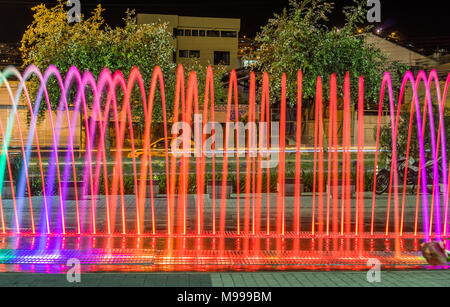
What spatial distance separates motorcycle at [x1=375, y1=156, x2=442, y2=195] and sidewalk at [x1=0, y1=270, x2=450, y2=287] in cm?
1089

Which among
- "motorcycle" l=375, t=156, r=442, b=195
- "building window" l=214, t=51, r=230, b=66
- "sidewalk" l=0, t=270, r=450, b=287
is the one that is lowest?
"sidewalk" l=0, t=270, r=450, b=287

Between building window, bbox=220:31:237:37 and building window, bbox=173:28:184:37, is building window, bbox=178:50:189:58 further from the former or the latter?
building window, bbox=220:31:237:37

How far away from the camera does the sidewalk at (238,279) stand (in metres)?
7.08

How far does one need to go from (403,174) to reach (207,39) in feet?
155

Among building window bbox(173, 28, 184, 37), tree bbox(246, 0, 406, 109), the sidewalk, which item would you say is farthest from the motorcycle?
building window bbox(173, 28, 184, 37)

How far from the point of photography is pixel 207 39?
63500mm

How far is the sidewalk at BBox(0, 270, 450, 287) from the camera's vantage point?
708cm

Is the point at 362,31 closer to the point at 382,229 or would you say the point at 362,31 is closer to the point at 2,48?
the point at 382,229

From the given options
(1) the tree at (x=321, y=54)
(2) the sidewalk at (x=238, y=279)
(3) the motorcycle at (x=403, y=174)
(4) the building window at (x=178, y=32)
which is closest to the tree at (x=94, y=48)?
(1) the tree at (x=321, y=54)

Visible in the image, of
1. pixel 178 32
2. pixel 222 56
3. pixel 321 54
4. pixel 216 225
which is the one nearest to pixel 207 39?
pixel 222 56

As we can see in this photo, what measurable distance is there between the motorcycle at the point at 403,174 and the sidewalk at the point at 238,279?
429 inches

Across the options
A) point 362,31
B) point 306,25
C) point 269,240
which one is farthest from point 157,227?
point 362,31

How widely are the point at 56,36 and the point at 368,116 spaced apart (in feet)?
91.1
